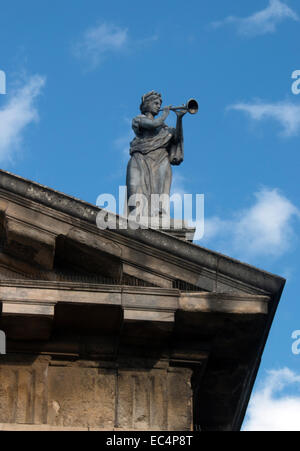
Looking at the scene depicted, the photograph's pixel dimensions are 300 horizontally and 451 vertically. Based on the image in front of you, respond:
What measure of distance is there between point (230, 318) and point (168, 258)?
3.18ft

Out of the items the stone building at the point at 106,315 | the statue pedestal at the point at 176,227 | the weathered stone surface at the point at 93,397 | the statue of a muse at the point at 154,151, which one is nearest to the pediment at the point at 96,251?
the stone building at the point at 106,315

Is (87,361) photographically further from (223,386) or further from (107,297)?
(223,386)

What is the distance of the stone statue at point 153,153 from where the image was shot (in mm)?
18438

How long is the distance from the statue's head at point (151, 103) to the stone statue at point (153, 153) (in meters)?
0.01

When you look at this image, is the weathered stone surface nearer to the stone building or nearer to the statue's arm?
the stone building

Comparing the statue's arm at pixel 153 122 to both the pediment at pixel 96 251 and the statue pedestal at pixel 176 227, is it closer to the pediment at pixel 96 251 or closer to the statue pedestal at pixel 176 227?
the statue pedestal at pixel 176 227

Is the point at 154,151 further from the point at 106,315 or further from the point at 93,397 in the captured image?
the point at 93,397

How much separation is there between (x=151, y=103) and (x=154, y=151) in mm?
794

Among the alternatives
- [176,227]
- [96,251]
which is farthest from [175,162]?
[96,251]

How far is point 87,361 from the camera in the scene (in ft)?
54.5

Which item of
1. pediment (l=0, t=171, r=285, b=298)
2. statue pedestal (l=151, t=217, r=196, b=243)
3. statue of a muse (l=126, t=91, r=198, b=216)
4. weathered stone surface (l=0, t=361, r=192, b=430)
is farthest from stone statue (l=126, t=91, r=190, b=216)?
weathered stone surface (l=0, t=361, r=192, b=430)

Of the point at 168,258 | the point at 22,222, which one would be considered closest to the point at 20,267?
the point at 22,222

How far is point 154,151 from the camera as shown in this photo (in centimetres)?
1877

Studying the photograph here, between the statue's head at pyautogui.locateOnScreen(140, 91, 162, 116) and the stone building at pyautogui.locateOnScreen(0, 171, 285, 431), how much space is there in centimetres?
290
